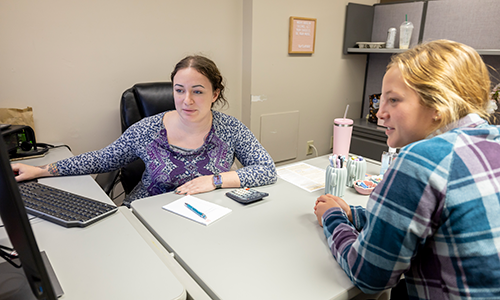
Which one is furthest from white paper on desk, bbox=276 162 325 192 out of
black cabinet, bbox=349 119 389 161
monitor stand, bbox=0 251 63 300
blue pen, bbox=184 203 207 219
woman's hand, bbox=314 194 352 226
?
black cabinet, bbox=349 119 389 161

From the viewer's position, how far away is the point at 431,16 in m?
2.62

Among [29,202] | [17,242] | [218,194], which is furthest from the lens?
[218,194]

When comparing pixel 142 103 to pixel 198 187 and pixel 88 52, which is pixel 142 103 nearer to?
pixel 88 52

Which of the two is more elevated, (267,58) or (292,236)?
(267,58)

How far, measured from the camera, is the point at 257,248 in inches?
35.2

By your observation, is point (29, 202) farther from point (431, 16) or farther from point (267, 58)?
point (431, 16)

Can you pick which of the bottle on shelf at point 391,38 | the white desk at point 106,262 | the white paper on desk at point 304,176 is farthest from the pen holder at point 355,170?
the bottle on shelf at point 391,38

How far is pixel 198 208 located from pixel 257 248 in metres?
0.30

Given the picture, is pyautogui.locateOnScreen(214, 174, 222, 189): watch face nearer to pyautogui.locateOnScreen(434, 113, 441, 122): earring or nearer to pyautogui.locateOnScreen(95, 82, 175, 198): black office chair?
pyautogui.locateOnScreen(95, 82, 175, 198): black office chair

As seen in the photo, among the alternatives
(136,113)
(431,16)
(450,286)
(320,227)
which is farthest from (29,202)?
(431,16)

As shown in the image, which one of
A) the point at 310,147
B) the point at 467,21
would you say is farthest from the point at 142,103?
the point at 467,21

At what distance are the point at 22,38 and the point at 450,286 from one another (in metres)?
2.17

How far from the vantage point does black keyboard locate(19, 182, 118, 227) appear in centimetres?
96

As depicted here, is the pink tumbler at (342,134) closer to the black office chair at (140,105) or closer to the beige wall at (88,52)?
the black office chair at (140,105)
